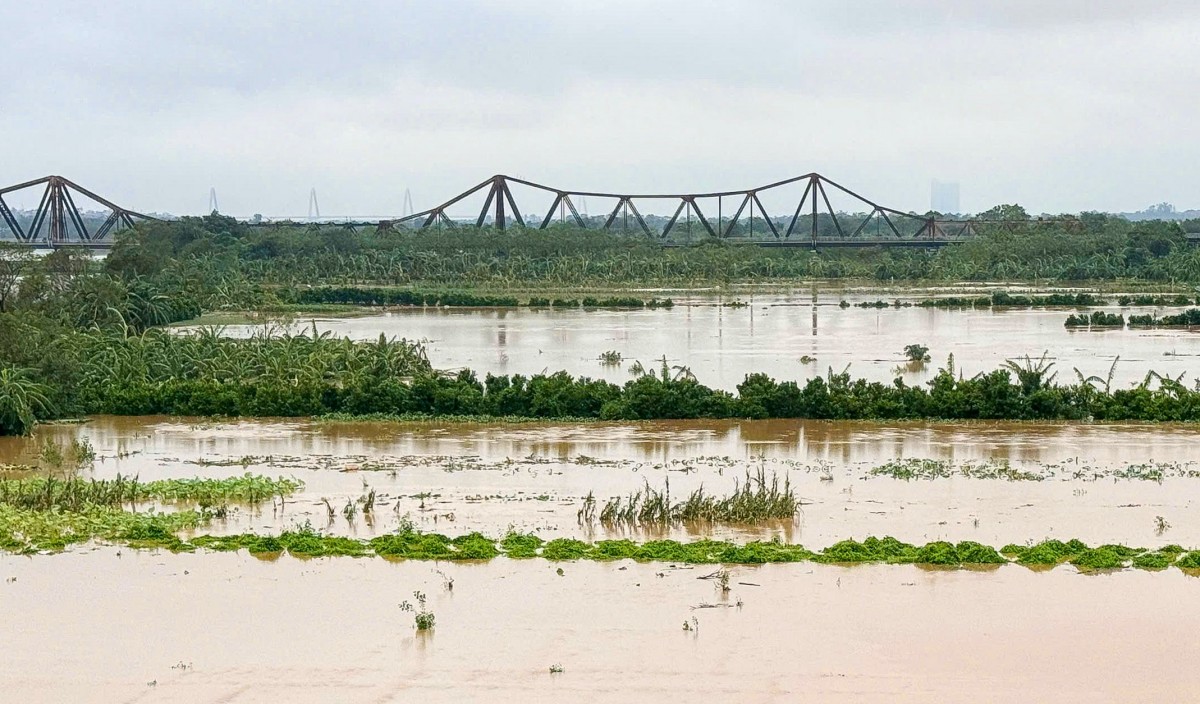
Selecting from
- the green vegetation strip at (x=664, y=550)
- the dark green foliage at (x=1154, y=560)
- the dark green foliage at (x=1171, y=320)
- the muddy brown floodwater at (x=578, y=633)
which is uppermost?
the dark green foliage at (x=1171, y=320)

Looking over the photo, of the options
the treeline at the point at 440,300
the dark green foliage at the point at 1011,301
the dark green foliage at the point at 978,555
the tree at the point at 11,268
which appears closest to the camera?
the dark green foliage at the point at 978,555

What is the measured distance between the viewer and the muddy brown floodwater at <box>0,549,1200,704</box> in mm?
8938

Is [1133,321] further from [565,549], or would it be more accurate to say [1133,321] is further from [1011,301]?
[565,549]

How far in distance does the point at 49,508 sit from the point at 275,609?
12.4 feet

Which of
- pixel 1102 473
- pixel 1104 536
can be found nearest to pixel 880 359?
pixel 1102 473

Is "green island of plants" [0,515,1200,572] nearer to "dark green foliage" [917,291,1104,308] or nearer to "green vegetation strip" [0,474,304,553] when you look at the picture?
"green vegetation strip" [0,474,304,553]

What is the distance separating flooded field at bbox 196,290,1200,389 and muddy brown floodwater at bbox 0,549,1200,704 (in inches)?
504

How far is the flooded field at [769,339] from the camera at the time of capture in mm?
27016

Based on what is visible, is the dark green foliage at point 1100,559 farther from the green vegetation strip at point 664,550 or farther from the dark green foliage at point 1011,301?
the dark green foliage at point 1011,301

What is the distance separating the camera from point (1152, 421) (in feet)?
62.3

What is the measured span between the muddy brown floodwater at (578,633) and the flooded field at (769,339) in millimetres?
12803

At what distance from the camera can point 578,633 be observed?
9953 mm

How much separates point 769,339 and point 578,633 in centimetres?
2369

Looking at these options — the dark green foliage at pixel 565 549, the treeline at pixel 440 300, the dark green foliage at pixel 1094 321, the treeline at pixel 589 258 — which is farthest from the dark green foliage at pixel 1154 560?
the treeline at pixel 589 258
